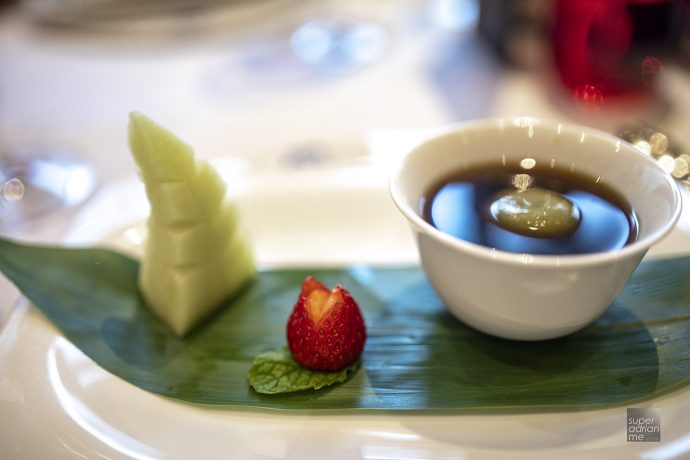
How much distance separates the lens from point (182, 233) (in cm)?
112

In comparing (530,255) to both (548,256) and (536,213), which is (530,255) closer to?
(548,256)

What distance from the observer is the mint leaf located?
38.5 inches

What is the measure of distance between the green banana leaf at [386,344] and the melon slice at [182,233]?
0.14ft

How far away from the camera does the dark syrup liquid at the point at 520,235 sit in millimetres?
1009

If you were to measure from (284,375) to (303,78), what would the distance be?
1446mm

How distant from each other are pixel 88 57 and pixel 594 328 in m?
2.19

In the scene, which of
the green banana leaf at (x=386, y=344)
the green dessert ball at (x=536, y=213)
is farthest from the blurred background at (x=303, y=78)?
the green dessert ball at (x=536, y=213)

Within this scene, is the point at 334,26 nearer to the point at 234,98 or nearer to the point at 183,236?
the point at 234,98

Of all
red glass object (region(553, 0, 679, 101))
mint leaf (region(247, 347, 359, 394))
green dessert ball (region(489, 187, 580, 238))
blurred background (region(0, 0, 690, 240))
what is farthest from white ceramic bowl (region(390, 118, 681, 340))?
red glass object (region(553, 0, 679, 101))

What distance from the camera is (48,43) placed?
255 centimetres

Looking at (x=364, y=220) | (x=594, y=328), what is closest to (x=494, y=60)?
(x=364, y=220)

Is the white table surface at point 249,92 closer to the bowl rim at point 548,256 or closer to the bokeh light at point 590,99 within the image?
the bokeh light at point 590,99

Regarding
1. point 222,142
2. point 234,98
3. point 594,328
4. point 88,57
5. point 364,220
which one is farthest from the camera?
point 88,57

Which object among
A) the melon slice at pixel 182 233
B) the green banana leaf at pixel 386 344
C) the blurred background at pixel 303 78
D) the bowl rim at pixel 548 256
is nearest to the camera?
the bowl rim at pixel 548 256
